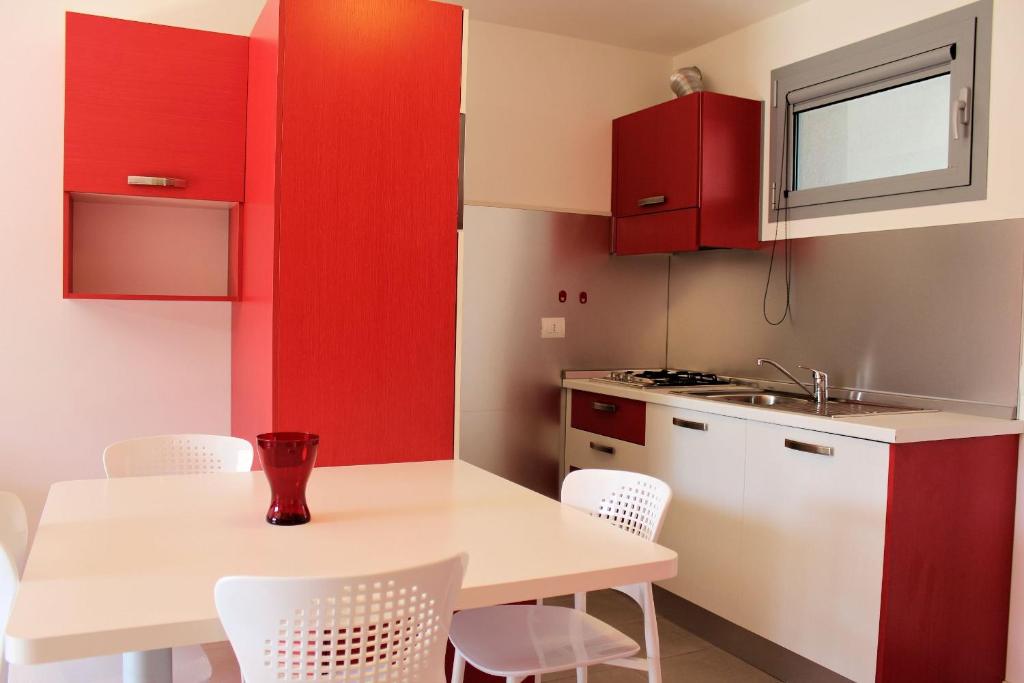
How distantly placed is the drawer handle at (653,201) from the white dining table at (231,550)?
2056 millimetres

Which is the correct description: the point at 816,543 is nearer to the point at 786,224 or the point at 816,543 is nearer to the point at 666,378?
the point at 666,378

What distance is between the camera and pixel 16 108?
308cm

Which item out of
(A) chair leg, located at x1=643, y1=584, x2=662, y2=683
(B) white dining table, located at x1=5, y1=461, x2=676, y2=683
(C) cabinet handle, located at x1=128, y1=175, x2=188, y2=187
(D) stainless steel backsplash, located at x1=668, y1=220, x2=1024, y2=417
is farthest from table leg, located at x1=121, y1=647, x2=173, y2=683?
(D) stainless steel backsplash, located at x1=668, y1=220, x2=1024, y2=417

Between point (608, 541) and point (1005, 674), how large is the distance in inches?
76.3

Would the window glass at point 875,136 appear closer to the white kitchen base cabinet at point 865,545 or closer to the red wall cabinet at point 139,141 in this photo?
the white kitchen base cabinet at point 865,545

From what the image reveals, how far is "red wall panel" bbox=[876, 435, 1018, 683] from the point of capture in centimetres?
250

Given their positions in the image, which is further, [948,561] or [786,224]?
[786,224]

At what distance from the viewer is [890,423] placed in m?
2.56

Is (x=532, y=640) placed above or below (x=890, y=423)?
below

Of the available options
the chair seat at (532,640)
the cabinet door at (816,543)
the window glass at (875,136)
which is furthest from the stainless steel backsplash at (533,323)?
the chair seat at (532,640)

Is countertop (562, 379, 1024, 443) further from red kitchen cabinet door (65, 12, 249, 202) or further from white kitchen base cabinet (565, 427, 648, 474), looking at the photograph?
red kitchen cabinet door (65, 12, 249, 202)

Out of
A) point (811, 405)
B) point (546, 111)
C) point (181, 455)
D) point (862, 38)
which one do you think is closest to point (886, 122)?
point (862, 38)

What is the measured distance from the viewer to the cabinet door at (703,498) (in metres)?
3.06

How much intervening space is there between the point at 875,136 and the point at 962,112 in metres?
0.41
